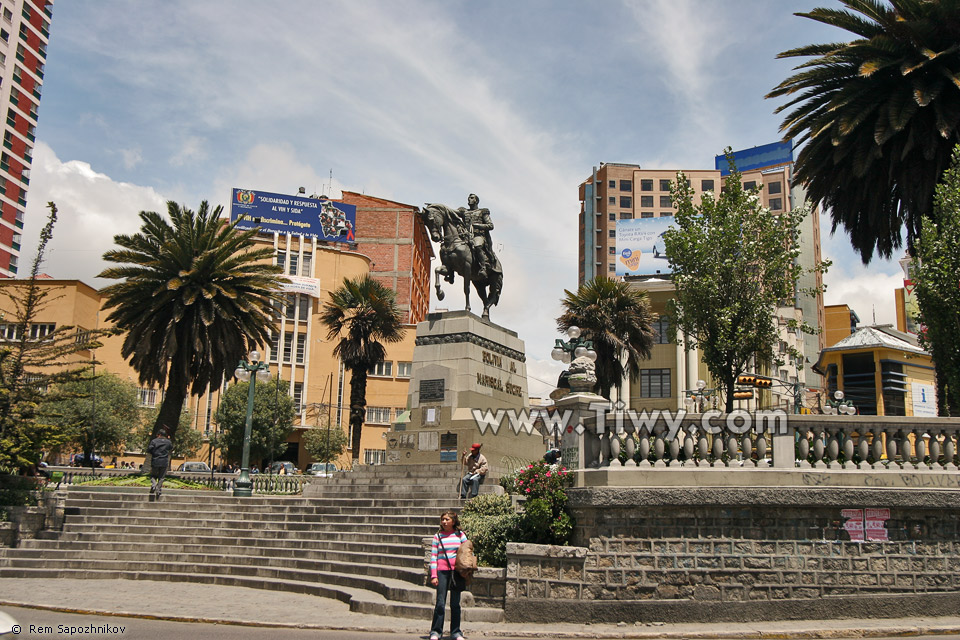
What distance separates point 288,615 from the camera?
485 inches

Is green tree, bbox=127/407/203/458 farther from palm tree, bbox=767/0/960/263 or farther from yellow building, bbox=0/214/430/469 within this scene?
palm tree, bbox=767/0/960/263

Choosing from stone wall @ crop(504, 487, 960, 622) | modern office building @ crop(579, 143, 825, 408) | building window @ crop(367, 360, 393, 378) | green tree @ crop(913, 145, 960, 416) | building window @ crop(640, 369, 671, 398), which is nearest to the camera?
stone wall @ crop(504, 487, 960, 622)

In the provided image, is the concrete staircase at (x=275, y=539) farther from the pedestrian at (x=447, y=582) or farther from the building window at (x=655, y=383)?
the building window at (x=655, y=383)

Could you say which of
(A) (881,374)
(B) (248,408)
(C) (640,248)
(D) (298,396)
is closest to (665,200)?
(C) (640,248)

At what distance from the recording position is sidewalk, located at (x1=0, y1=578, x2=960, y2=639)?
415 inches

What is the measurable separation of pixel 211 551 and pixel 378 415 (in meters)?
49.6

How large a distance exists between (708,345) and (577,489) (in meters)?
6.87

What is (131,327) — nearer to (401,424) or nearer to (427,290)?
(401,424)

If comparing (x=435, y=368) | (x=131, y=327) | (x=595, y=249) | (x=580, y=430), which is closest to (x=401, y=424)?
(x=435, y=368)

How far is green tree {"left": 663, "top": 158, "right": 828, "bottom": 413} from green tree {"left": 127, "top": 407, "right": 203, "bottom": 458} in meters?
47.0

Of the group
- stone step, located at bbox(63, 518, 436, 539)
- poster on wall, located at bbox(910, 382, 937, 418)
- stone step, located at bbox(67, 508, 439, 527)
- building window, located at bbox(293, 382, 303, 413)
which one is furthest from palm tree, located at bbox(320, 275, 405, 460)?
poster on wall, located at bbox(910, 382, 937, 418)

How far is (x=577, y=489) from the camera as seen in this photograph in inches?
472

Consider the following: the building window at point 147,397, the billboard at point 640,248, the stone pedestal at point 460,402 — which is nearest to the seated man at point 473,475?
the stone pedestal at point 460,402

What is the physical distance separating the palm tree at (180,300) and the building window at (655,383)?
34464mm
